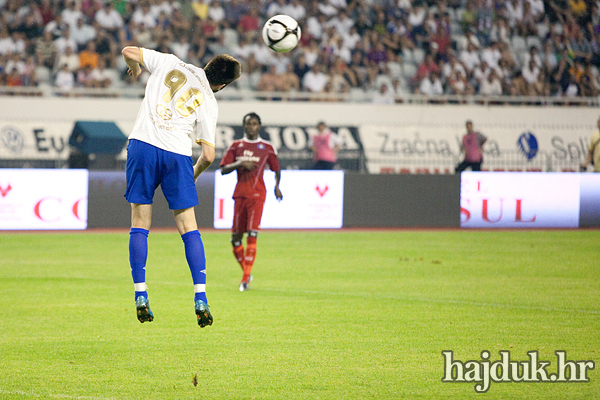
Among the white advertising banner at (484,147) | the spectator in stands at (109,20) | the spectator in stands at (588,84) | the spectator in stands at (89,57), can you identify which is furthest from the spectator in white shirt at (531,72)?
Answer: the spectator in stands at (89,57)

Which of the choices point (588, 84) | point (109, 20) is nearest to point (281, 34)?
point (109, 20)

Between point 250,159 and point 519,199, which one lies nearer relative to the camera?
point 250,159

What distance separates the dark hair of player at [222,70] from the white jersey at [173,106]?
95 millimetres

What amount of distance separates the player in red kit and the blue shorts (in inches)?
164

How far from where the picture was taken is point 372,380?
5566mm

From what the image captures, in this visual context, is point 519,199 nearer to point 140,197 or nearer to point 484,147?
point 484,147

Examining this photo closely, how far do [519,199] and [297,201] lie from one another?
5.26m

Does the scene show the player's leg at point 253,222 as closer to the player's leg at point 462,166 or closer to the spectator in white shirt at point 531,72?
the player's leg at point 462,166

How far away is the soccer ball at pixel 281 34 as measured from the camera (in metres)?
8.03

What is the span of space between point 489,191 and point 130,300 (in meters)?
11.4

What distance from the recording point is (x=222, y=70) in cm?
617

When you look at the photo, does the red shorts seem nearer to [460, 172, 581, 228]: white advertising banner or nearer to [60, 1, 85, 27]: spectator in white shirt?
[460, 172, 581, 228]: white advertising banner

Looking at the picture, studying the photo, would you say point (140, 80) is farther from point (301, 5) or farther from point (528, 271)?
point (528, 271)

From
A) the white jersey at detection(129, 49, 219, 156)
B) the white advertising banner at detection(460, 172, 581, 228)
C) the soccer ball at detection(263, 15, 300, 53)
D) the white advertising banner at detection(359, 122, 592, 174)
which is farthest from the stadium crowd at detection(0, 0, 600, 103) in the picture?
the white jersey at detection(129, 49, 219, 156)
